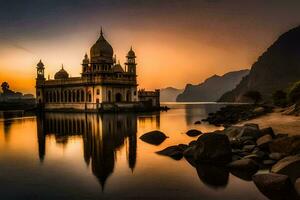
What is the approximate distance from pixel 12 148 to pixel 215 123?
30469mm

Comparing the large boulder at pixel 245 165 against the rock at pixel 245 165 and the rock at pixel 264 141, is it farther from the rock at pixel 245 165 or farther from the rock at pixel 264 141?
the rock at pixel 264 141

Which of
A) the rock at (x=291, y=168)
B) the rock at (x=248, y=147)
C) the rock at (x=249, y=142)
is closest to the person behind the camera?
the rock at (x=291, y=168)

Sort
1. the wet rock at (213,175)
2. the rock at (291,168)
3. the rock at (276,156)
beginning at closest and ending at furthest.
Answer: the rock at (291,168) < the wet rock at (213,175) < the rock at (276,156)

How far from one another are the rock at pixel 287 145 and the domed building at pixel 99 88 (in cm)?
6928

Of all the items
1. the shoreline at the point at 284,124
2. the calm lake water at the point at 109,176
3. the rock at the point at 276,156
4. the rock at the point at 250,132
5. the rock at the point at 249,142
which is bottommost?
the calm lake water at the point at 109,176

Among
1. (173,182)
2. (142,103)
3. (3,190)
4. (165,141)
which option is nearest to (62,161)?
(3,190)

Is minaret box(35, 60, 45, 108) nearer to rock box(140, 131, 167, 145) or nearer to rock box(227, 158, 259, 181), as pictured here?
rock box(140, 131, 167, 145)

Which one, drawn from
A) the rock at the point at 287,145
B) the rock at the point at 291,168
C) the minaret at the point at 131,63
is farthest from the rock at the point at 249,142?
the minaret at the point at 131,63

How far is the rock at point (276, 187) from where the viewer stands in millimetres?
14625

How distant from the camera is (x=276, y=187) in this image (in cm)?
1510

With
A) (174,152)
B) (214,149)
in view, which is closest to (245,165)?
(214,149)

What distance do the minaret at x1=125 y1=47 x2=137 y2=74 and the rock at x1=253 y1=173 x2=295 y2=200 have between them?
310 ft

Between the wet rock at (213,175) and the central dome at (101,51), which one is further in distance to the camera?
the central dome at (101,51)

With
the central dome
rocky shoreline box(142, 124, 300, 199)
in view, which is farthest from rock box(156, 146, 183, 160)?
the central dome
